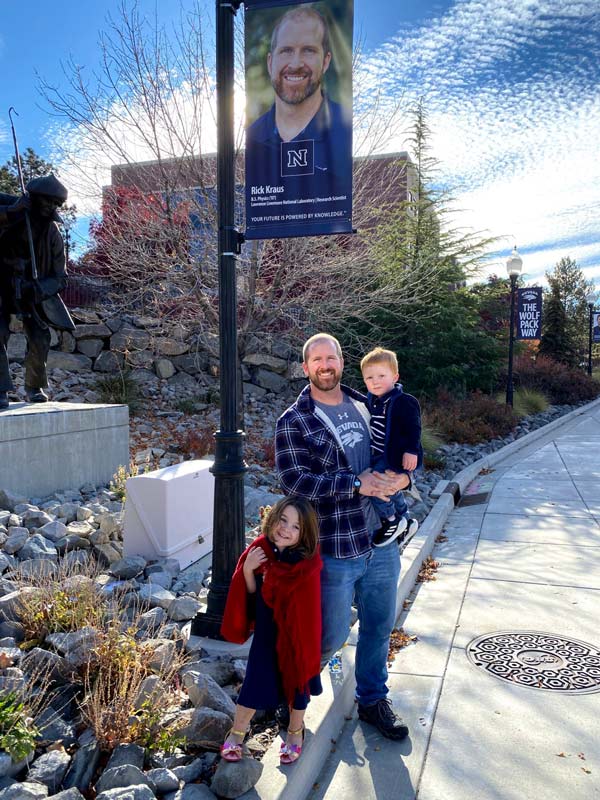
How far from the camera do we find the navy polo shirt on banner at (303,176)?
3895 millimetres

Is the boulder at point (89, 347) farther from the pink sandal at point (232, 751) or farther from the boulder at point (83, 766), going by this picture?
the pink sandal at point (232, 751)

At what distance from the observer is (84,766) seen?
2520 millimetres

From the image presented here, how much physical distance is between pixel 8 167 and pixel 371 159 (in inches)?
622

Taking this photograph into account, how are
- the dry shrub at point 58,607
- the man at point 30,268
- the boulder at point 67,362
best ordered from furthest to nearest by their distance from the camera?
the boulder at point 67,362 < the man at point 30,268 < the dry shrub at point 58,607

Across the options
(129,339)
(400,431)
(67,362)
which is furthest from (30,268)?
(67,362)

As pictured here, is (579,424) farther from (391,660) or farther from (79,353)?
(391,660)

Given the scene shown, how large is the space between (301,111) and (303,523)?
100.0 inches

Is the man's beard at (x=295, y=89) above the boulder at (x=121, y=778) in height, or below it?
above

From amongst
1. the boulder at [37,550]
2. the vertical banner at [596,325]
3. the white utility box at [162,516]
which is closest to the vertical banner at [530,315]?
the white utility box at [162,516]

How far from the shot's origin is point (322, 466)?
2975 millimetres

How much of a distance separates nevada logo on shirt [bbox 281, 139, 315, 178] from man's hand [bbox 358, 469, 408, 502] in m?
1.97

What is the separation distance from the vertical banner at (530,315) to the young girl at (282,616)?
20.8m

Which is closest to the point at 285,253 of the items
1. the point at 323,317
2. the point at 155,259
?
the point at 323,317

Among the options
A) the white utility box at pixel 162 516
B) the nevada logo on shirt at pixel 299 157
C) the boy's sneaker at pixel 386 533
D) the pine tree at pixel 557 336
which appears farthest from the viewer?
the pine tree at pixel 557 336
